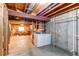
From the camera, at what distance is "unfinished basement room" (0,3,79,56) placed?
9.76 feet

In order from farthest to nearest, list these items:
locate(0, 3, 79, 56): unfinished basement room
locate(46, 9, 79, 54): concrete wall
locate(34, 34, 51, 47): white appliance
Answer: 1. locate(34, 34, 51, 47): white appliance
2. locate(46, 9, 79, 54): concrete wall
3. locate(0, 3, 79, 56): unfinished basement room

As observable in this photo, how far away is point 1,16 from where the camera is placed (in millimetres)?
2346

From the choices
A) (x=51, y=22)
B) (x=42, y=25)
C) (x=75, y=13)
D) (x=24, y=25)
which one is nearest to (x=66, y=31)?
(x=75, y=13)

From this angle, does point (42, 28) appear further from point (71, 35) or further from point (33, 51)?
point (71, 35)

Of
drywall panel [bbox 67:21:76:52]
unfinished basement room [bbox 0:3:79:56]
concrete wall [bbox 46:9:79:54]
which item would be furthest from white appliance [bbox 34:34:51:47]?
drywall panel [bbox 67:21:76:52]

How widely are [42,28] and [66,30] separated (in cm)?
239

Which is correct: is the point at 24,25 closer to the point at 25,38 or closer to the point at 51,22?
the point at 25,38

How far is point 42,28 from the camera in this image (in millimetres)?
6008

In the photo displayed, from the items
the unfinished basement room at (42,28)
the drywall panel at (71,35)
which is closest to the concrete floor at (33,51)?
the unfinished basement room at (42,28)

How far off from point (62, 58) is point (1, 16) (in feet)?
6.25

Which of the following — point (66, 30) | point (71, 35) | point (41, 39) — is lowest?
point (41, 39)

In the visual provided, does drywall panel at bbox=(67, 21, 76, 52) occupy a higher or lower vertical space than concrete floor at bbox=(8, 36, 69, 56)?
higher

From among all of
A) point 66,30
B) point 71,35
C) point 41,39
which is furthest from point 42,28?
point 71,35

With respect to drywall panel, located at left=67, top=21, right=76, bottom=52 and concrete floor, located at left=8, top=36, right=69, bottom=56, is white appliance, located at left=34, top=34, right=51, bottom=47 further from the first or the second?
drywall panel, located at left=67, top=21, right=76, bottom=52
